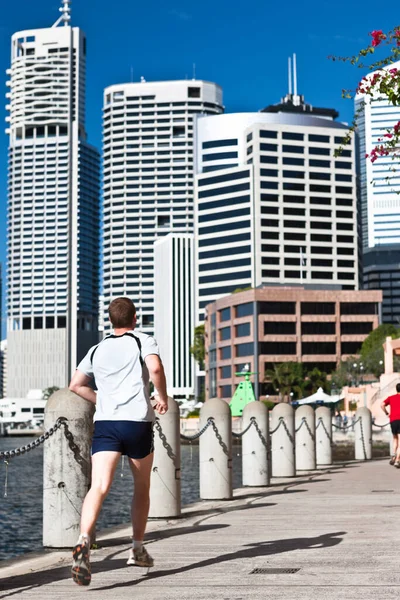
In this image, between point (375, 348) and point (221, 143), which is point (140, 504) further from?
point (221, 143)

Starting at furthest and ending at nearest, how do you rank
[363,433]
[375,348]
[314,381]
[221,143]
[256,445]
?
1. [221,143]
2. [314,381]
3. [375,348]
4. [363,433]
5. [256,445]

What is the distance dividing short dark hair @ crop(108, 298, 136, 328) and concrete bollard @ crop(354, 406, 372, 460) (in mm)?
19057

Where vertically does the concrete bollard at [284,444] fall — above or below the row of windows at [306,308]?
below

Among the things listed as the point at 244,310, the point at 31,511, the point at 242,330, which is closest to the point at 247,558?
the point at 31,511

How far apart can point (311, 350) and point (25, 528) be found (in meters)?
113

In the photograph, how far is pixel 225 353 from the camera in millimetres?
135375

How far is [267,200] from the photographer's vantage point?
549ft

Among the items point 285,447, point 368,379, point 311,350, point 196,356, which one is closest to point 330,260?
point 196,356

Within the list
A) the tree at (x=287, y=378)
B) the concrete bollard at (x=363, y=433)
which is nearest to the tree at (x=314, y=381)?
the tree at (x=287, y=378)

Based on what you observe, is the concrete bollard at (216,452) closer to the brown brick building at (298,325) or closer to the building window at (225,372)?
the brown brick building at (298,325)

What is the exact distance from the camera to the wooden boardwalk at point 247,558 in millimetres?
6363

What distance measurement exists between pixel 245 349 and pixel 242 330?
8.39 feet

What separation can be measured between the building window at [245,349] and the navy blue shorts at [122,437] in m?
119

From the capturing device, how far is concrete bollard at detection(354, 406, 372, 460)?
25.5 metres
